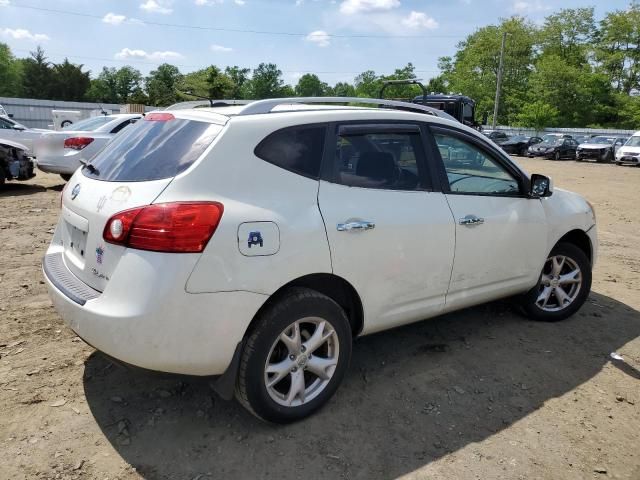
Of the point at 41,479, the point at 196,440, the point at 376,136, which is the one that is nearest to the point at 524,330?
the point at 376,136

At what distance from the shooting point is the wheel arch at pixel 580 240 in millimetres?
4438

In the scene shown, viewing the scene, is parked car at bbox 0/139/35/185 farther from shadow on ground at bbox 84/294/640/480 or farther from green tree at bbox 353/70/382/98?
green tree at bbox 353/70/382/98

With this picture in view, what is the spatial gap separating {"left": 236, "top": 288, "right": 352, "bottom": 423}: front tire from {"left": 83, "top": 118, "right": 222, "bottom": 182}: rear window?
0.87m

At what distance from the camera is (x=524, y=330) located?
425cm

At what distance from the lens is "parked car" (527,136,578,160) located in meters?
31.1

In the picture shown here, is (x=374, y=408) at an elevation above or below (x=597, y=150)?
below

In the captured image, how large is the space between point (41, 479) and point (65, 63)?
251 ft

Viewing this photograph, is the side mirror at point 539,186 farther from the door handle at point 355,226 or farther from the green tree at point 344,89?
the green tree at point 344,89

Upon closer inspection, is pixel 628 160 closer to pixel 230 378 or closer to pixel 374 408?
pixel 374 408

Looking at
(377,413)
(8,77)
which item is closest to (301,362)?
(377,413)

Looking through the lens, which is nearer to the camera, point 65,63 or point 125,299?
point 125,299

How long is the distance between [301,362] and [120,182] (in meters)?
1.36

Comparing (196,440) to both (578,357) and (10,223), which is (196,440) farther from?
(10,223)

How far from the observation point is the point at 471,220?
11.4 feet
